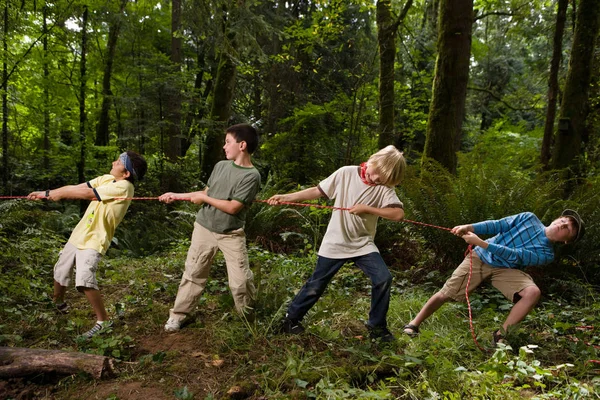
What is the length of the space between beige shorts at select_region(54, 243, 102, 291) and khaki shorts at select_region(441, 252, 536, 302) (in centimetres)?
310

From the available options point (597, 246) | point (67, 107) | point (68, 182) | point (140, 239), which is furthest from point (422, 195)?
point (67, 107)

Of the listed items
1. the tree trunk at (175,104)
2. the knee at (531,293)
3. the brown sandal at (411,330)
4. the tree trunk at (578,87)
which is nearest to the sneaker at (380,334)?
the brown sandal at (411,330)

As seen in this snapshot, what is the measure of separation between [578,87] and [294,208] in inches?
239

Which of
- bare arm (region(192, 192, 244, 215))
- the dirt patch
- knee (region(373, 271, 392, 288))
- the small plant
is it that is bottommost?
the dirt patch

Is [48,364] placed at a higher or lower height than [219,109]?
lower

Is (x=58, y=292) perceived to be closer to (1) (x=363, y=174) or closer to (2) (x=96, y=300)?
(2) (x=96, y=300)

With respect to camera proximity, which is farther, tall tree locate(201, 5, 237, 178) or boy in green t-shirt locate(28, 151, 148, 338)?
tall tree locate(201, 5, 237, 178)

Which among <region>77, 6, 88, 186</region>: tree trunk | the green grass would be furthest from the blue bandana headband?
<region>77, 6, 88, 186</region>: tree trunk

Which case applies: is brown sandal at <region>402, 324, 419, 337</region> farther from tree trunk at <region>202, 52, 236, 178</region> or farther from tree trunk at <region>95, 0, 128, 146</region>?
tree trunk at <region>95, 0, 128, 146</region>

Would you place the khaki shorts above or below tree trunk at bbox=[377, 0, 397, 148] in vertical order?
below

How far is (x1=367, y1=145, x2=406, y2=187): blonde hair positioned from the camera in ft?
11.2

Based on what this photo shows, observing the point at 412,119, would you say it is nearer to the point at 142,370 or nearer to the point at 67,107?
the point at 67,107

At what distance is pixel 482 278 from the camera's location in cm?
391

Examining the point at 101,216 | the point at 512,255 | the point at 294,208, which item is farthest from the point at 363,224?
the point at 294,208
